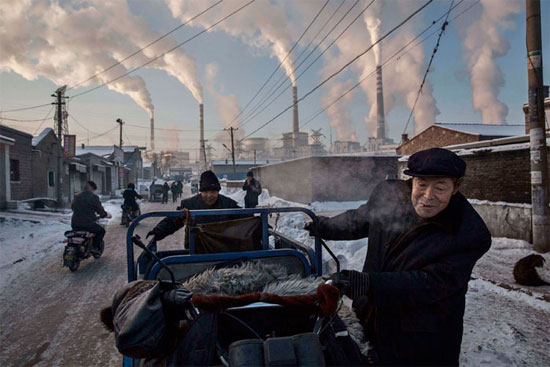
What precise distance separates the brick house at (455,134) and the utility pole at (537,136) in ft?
70.0

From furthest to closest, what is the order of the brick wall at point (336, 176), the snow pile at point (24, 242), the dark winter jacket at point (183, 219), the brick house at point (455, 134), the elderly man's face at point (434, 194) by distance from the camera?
the brick house at point (455, 134), the brick wall at point (336, 176), the snow pile at point (24, 242), the dark winter jacket at point (183, 219), the elderly man's face at point (434, 194)

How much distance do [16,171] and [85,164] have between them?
39.1ft

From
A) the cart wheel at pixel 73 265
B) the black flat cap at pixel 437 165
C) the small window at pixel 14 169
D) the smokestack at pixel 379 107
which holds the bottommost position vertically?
the cart wheel at pixel 73 265

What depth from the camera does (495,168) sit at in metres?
8.72

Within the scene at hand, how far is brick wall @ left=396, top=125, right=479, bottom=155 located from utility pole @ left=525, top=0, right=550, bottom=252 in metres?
21.4

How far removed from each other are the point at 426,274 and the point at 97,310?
14.8ft

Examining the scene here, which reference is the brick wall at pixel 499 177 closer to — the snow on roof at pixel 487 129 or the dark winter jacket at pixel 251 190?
the dark winter jacket at pixel 251 190

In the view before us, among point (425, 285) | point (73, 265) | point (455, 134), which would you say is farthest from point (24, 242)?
point (455, 134)

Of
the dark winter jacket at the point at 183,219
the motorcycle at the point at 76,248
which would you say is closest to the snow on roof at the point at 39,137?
the motorcycle at the point at 76,248

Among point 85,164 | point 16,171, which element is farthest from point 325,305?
point 85,164

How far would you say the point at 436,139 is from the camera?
94.8ft

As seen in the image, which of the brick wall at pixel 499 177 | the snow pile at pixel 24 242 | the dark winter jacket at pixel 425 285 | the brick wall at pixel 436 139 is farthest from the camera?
the brick wall at pixel 436 139

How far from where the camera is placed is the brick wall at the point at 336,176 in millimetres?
18641

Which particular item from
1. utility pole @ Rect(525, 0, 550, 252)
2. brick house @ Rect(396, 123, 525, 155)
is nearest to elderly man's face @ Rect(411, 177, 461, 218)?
utility pole @ Rect(525, 0, 550, 252)
